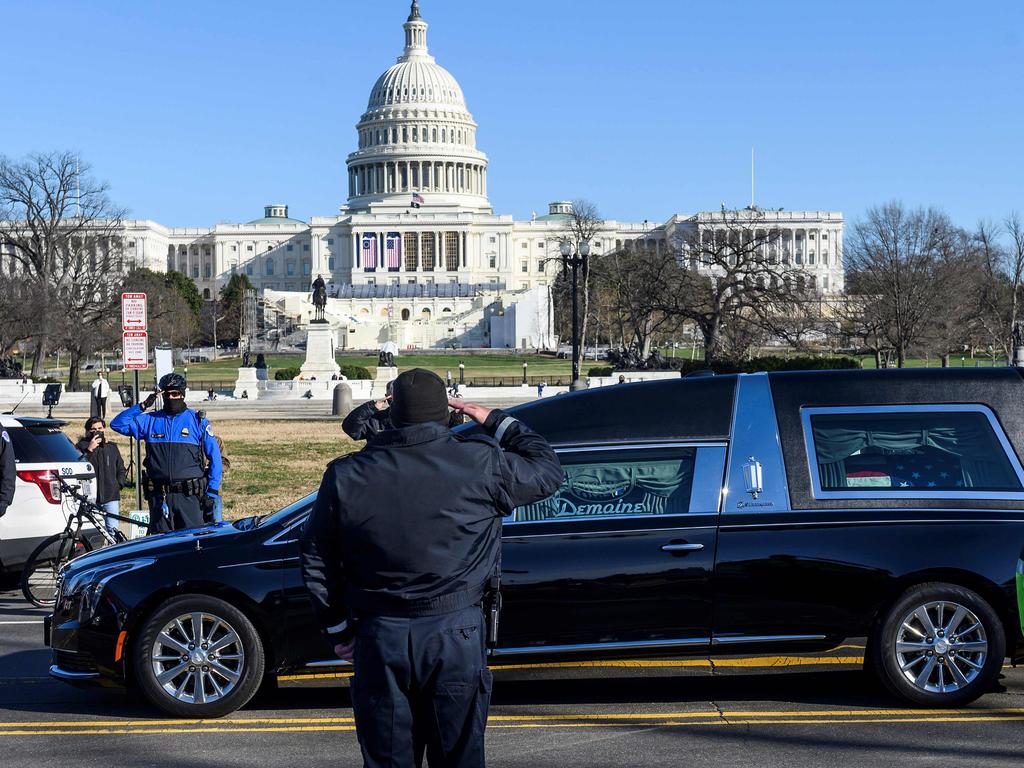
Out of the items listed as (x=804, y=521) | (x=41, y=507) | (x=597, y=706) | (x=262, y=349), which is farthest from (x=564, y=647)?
(x=262, y=349)

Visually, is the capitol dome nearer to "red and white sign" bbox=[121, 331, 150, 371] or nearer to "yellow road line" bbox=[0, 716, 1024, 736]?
"red and white sign" bbox=[121, 331, 150, 371]

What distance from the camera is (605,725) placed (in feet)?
23.1

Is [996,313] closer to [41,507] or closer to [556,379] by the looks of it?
[556,379]

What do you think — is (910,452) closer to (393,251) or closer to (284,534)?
(284,534)

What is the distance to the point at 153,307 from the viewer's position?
78562mm

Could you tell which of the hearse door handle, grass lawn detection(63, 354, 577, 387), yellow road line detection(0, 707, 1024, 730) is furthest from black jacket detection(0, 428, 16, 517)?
grass lawn detection(63, 354, 577, 387)

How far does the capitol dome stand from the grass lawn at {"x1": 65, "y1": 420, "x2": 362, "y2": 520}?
12623 centimetres

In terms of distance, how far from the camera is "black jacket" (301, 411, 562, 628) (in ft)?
14.2

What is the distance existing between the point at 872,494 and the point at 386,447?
153 inches

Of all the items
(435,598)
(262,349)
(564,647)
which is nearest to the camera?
(435,598)

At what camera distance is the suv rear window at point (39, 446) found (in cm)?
1148

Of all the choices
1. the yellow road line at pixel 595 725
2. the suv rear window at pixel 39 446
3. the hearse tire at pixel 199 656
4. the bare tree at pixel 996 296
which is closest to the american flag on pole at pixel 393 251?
the bare tree at pixel 996 296

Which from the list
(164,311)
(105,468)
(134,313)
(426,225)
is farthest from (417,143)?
(105,468)

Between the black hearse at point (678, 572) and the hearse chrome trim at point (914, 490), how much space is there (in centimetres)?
2
